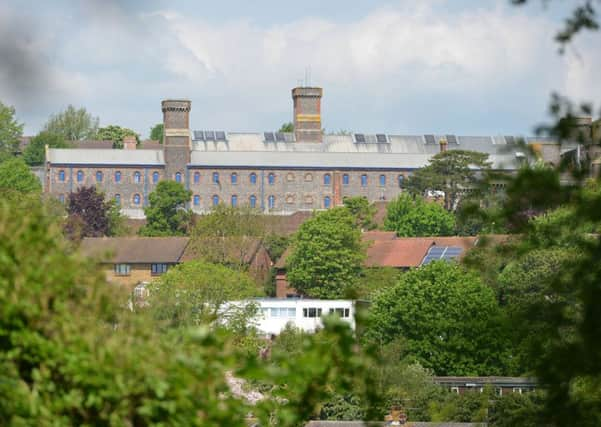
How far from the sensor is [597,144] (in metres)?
6.68

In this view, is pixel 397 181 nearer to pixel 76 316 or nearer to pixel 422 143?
pixel 422 143

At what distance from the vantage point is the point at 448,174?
92.2m

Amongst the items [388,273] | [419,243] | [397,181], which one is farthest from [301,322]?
[397,181]

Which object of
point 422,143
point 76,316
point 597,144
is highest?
point 422,143

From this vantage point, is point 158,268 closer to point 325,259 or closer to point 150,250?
point 150,250

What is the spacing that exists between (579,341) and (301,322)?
178 ft

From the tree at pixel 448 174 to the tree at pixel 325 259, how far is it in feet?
66.5

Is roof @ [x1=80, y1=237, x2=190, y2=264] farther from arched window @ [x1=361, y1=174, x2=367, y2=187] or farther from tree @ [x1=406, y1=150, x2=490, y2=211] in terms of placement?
arched window @ [x1=361, y1=174, x2=367, y2=187]

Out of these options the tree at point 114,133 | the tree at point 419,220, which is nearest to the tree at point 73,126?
the tree at point 114,133

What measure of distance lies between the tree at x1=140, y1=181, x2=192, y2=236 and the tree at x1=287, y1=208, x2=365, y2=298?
19808 millimetres

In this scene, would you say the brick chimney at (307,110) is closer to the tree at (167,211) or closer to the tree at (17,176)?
the tree at (167,211)

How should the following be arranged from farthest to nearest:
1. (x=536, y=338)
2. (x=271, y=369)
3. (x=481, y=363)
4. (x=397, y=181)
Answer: (x=397, y=181), (x=481, y=363), (x=536, y=338), (x=271, y=369)

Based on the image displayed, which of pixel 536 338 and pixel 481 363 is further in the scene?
pixel 481 363

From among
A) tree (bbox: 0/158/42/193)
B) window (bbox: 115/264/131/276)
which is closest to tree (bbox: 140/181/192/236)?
tree (bbox: 0/158/42/193)
